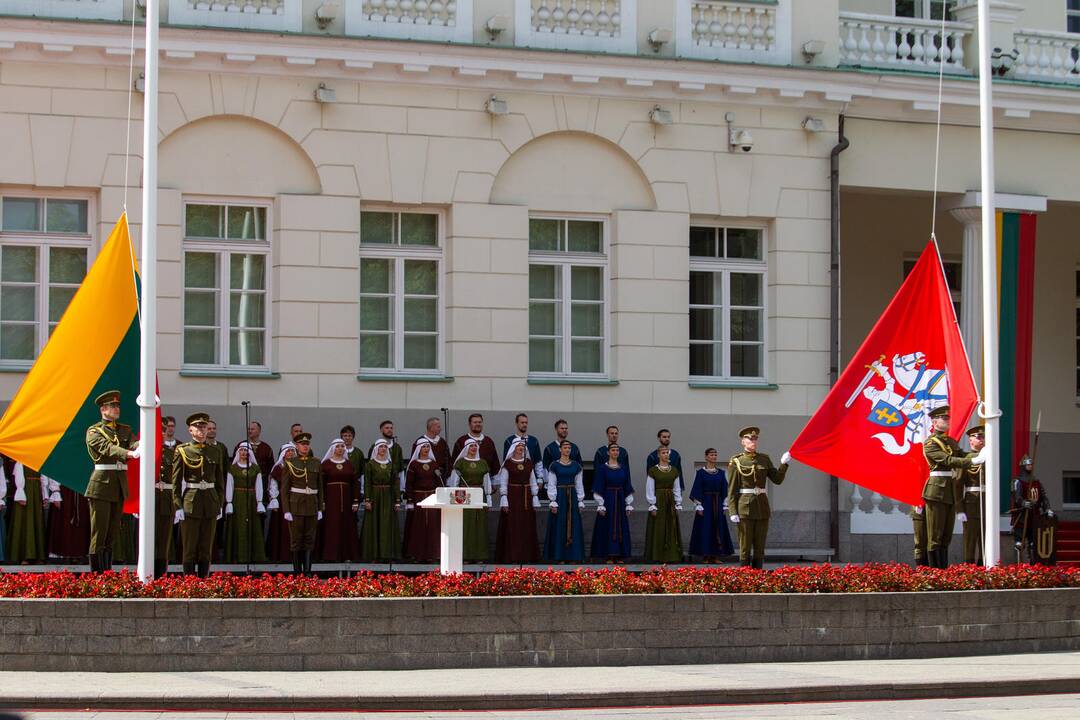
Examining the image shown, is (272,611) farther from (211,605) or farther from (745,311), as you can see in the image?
(745,311)

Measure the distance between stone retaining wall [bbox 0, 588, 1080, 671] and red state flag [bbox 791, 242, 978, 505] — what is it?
1932mm

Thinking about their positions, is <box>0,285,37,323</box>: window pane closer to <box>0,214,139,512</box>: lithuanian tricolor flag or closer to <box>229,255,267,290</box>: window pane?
<box>229,255,267,290</box>: window pane

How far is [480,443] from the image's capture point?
936 inches

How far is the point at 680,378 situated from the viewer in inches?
1013

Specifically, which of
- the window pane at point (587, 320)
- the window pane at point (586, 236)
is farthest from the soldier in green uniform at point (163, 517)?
the window pane at point (586, 236)

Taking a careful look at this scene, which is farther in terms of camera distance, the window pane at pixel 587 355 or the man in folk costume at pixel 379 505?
the window pane at pixel 587 355

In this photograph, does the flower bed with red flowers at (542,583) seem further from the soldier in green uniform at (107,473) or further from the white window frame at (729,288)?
the white window frame at (729,288)

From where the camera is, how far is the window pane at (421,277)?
2489 centimetres

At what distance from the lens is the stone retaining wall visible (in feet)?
49.3

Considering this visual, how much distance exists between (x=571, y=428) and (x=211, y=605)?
1034 cm

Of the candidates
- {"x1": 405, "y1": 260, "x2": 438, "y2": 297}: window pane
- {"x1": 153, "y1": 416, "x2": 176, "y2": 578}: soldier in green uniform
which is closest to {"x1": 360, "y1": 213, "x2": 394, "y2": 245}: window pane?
{"x1": 405, "y1": 260, "x2": 438, "y2": 297}: window pane

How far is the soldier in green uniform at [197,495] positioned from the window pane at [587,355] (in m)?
6.67

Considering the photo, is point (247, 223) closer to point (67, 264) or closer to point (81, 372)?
point (67, 264)

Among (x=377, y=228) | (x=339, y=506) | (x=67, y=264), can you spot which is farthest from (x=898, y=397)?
(x=67, y=264)
